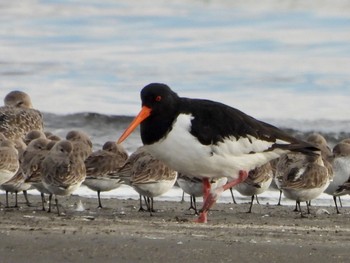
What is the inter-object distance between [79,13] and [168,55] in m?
8.25

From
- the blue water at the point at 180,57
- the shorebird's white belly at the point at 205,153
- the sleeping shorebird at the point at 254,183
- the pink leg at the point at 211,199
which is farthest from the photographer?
the blue water at the point at 180,57

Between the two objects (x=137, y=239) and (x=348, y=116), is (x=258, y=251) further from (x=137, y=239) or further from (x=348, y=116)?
(x=348, y=116)

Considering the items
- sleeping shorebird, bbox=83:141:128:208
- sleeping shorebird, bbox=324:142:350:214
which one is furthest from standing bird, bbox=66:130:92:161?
sleeping shorebird, bbox=324:142:350:214

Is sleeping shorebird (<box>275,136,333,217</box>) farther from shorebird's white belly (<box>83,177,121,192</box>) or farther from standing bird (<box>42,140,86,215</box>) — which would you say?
standing bird (<box>42,140,86,215</box>)

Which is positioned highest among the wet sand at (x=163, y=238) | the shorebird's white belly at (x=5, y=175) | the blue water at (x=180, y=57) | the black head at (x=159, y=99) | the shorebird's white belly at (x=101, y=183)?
the blue water at (x=180, y=57)

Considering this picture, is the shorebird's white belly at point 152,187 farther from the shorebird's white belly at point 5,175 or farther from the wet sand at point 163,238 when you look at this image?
the shorebird's white belly at point 5,175

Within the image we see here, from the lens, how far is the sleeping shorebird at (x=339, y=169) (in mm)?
16219

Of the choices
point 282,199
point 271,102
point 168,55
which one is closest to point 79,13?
point 168,55

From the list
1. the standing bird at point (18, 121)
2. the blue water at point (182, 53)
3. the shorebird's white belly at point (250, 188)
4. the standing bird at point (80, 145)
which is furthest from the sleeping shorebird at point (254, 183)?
the blue water at point (182, 53)

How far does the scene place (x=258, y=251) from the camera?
1023cm

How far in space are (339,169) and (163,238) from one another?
658 centimetres

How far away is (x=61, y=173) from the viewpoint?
14.2 meters

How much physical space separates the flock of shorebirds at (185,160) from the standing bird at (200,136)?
0.01m

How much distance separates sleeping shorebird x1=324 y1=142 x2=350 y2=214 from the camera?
53.2 feet
